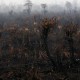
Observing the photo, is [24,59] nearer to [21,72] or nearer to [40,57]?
[40,57]

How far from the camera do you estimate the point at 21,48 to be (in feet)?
131

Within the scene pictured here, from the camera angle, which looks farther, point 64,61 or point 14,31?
point 14,31

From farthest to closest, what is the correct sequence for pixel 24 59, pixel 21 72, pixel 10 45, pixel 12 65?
pixel 10 45
pixel 24 59
pixel 12 65
pixel 21 72

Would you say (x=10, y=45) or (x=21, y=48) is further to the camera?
(x=10, y=45)

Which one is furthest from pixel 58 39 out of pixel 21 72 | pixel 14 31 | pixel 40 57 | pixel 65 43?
pixel 21 72

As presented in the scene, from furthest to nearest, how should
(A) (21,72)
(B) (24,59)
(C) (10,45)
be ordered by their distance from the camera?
1. (C) (10,45)
2. (B) (24,59)
3. (A) (21,72)

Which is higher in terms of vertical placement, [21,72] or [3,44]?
[3,44]

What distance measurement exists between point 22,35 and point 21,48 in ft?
A: 19.6

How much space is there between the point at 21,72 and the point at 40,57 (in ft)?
26.6

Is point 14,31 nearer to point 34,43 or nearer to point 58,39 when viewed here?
point 34,43

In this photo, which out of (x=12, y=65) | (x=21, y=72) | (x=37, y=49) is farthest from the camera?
(x=37, y=49)

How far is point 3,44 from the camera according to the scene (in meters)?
44.1

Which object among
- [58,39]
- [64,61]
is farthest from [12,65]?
[58,39]

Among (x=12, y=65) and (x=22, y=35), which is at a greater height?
(x=22, y=35)
